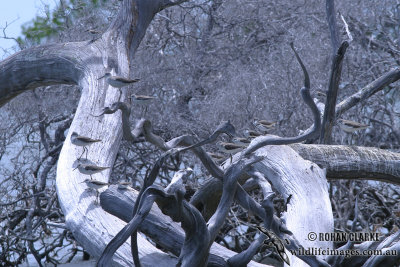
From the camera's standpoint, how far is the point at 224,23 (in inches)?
444

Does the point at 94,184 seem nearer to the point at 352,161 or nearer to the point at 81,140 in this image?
the point at 81,140

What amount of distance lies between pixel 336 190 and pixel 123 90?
205 inches

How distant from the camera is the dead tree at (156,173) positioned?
3180 mm

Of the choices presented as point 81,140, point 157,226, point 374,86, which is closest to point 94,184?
point 81,140

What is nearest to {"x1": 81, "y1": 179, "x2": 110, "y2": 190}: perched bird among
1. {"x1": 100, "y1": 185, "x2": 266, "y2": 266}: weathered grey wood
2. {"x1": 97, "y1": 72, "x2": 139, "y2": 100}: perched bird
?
{"x1": 100, "y1": 185, "x2": 266, "y2": 266}: weathered grey wood

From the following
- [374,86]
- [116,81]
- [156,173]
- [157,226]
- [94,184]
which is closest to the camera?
[156,173]

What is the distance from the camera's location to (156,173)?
122 inches

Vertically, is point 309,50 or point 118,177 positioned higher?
point 309,50

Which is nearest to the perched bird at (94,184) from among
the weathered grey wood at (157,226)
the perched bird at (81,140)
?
the perched bird at (81,140)

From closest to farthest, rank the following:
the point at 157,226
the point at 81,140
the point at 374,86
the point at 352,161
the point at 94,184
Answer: the point at 157,226 → the point at 94,184 → the point at 81,140 → the point at 352,161 → the point at 374,86

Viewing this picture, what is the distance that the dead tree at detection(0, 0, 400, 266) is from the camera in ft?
10.4

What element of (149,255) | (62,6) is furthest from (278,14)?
(149,255)

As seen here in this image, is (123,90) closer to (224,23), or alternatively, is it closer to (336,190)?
(336,190)

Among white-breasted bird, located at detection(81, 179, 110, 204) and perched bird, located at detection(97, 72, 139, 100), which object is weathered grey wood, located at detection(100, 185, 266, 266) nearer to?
white-breasted bird, located at detection(81, 179, 110, 204)
